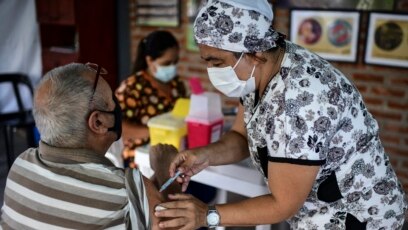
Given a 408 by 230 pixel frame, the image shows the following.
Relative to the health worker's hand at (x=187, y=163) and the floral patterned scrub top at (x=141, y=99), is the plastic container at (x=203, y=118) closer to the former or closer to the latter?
the health worker's hand at (x=187, y=163)

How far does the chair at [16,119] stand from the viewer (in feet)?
10.3

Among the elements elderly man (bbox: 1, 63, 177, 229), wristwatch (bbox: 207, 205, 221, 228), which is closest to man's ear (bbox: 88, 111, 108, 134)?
elderly man (bbox: 1, 63, 177, 229)

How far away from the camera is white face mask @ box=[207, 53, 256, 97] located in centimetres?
113

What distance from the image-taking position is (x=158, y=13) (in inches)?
134

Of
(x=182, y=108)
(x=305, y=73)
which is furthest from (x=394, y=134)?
(x=305, y=73)

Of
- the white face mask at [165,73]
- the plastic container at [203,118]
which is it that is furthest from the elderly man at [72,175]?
the white face mask at [165,73]

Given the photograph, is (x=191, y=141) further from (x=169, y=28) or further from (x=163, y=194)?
(x=169, y=28)

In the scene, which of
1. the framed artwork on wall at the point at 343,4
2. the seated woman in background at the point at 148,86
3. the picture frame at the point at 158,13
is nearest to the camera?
the seated woman in background at the point at 148,86

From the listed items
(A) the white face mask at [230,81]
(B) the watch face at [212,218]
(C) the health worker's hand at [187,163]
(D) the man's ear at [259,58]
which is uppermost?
(D) the man's ear at [259,58]

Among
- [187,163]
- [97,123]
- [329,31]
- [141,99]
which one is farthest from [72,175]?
[329,31]

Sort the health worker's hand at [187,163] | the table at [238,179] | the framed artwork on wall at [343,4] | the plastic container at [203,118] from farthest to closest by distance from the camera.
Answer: the framed artwork on wall at [343,4]
the plastic container at [203,118]
the table at [238,179]
the health worker's hand at [187,163]

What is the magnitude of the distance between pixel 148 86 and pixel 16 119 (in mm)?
1514

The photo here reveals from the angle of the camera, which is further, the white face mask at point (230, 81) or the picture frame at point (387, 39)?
the picture frame at point (387, 39)

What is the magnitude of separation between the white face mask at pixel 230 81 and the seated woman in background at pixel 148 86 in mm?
1070
